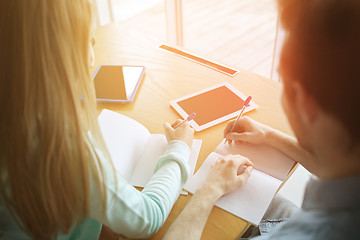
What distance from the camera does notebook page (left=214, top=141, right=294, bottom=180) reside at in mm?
875

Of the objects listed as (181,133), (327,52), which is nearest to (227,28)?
(181,133)

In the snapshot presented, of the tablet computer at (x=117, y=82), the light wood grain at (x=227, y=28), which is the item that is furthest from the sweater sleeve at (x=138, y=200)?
the light wood grain at (x=227, y=28)

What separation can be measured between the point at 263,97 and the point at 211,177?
0.43 metres

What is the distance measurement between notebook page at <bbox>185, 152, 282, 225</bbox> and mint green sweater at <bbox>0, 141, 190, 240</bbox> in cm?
5

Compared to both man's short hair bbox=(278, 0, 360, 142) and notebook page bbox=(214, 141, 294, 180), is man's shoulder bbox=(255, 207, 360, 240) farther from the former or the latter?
notebook page bbox=(214, 141, 294, 180)

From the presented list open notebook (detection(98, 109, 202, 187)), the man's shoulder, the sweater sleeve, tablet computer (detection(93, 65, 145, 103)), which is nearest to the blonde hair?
the sweater sleeve

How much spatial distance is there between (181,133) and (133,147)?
0.48ft

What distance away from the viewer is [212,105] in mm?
1110

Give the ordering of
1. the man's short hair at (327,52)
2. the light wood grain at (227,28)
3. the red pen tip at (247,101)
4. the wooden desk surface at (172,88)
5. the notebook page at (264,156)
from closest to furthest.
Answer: the man's short hair at (327,52), the wooden desk surface at (172,88), the notebook page at (264,156), the red pen tip at (247,101), the light wood grain at (227,28)

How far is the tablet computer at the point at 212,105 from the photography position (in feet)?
3.44

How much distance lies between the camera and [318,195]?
52cm

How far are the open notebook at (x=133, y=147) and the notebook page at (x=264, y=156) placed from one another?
0.30 feet

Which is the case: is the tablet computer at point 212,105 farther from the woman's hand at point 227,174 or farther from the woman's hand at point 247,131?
the woman's hand at point 227,174

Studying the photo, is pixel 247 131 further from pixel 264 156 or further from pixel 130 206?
pixel 130 206
